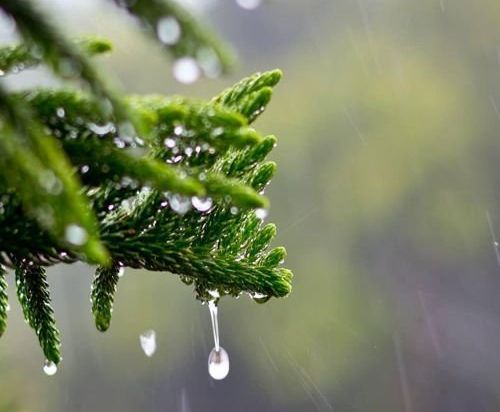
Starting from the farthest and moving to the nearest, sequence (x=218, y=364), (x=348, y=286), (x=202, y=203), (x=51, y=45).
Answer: (x=348, y=286)
(x=218, y=364)
(x=202, y=203)
(x=51, y=45)

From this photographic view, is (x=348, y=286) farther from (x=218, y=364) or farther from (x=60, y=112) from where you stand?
(x=60, y=112)

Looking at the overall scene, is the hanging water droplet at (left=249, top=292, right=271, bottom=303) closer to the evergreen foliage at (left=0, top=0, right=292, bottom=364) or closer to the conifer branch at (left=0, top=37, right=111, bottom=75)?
the evergreen foliage at (left=0, top=0, right=292, bottom=364)

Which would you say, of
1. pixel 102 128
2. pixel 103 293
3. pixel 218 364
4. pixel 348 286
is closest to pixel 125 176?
pixel 102 128

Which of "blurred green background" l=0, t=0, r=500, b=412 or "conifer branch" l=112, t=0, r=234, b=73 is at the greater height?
"blurred green background" l=0, t=0, r=500, b=412

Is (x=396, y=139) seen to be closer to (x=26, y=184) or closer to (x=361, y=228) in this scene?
(x=361, y=228)

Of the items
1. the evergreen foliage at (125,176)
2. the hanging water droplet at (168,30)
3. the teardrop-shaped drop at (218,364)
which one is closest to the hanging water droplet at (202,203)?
the evergreen foliage at (125,176)

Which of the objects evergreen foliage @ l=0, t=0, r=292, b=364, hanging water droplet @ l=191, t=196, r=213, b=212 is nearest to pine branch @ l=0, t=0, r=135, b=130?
evergreen foliage @ l=0, t=0, r=292, b=364

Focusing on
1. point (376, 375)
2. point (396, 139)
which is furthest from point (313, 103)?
point (376, 375)
